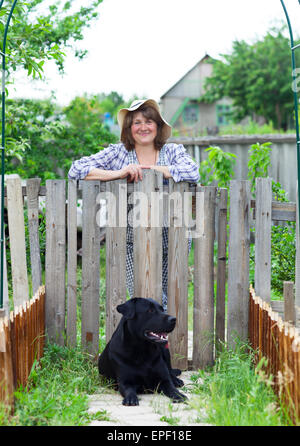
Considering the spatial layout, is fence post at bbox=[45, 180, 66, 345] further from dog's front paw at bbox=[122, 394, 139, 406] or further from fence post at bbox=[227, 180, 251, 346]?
fence post at bbox=[227, 180, 251, 346]

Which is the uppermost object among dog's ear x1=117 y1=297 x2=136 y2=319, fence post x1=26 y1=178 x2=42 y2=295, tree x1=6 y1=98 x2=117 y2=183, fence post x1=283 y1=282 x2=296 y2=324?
tree x1=6 y1=98 x2=117 y2=183

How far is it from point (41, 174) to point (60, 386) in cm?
489

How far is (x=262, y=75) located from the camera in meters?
22.7

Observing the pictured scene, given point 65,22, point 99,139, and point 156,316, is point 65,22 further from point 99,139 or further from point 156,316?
point 156,316

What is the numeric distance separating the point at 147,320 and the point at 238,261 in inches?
38.5

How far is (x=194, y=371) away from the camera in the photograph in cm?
430

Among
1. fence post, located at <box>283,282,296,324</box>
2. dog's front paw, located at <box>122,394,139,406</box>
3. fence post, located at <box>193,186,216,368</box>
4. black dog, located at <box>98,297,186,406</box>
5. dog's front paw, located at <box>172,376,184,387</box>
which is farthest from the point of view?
fence post, located at <box>193,186,216,368</box>

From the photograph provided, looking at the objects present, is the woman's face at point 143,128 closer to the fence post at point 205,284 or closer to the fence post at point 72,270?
the fence post at point 205,284

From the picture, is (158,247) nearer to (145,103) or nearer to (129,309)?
(129,309)

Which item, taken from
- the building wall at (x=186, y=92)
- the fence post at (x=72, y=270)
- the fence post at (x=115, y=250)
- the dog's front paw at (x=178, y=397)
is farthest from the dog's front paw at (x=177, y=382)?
the building wall at (x=186, y=92)

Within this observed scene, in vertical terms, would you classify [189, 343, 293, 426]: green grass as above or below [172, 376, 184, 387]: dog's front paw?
above

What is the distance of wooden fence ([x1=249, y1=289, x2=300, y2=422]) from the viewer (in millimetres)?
2764

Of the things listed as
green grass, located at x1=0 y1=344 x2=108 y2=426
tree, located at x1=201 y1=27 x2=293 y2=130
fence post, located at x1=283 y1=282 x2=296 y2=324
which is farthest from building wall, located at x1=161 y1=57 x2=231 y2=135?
fence post, located at x1=283 y1=282 x2=296 y2=324

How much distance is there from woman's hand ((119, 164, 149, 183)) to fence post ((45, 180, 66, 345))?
474 mm
